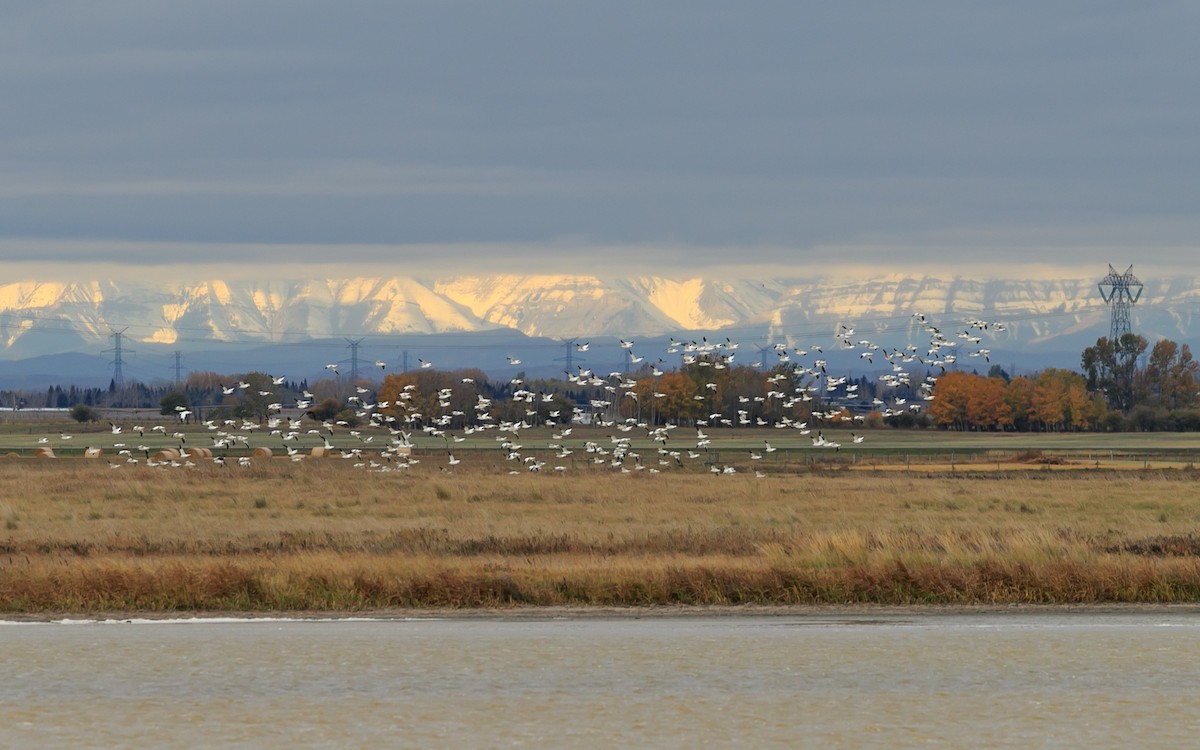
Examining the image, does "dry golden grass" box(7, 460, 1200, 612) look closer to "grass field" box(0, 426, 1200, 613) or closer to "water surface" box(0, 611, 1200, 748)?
"grass field" box(0, 426, 1200, 613)

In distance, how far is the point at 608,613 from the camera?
2809 centimetres

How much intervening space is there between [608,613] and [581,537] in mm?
14451

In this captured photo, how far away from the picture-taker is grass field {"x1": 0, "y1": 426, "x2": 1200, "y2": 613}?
29.2m

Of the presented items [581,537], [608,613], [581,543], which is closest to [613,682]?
[608,613]

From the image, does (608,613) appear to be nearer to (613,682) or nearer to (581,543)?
(613,682)

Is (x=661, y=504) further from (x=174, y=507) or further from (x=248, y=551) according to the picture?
(x=248, y=551)

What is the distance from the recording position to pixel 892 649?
2361cm

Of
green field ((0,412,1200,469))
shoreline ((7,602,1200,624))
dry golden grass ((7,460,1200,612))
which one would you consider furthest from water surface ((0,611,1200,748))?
green field ((0,412,1200,469))

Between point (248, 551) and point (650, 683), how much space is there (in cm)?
1999

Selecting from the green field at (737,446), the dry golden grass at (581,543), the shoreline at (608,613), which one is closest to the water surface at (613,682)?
the shoreline at (608,613)

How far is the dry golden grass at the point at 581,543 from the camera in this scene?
29.2m

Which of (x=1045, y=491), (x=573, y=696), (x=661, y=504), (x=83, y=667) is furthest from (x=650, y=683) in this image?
(x=1045, y=491)

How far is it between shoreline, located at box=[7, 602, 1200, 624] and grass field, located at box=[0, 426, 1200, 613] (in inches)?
19.2

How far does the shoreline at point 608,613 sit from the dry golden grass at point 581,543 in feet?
1.63
